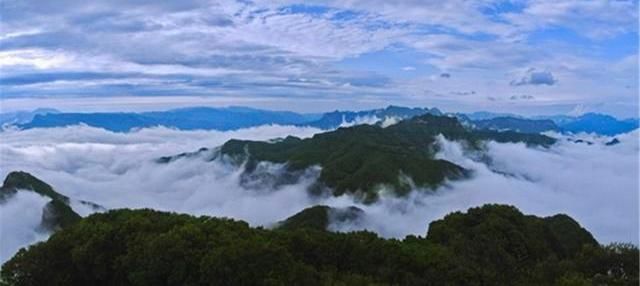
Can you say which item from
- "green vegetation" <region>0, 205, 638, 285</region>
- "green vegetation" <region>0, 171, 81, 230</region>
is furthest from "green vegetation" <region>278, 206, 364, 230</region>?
"green vegetation" <region>0, 205, 638, 285</region>

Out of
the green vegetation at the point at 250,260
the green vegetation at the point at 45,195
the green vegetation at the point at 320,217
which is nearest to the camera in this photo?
the green vegetation at the point at 250,260

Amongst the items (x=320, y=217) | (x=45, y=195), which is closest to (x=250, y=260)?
(x=320, y=217)

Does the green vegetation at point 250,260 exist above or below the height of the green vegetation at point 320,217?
above

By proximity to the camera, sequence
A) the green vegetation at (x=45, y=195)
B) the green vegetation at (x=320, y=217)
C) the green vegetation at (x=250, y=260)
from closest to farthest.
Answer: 1. the green vegetation at (x=250, y=260)
2. the green vegetation at (x=320, y=217)
3. the green vegetation at (x=45, y=195)

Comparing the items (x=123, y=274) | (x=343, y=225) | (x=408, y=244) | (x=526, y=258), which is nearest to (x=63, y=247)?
(x=123, y=274)

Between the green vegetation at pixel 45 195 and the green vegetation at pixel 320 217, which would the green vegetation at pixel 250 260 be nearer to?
the green vegetation at pixel 320 217

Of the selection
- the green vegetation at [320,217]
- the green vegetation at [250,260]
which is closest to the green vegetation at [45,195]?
the green vegetation at [320,217]

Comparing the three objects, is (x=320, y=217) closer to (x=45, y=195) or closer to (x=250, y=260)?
(x=45, y=195)
